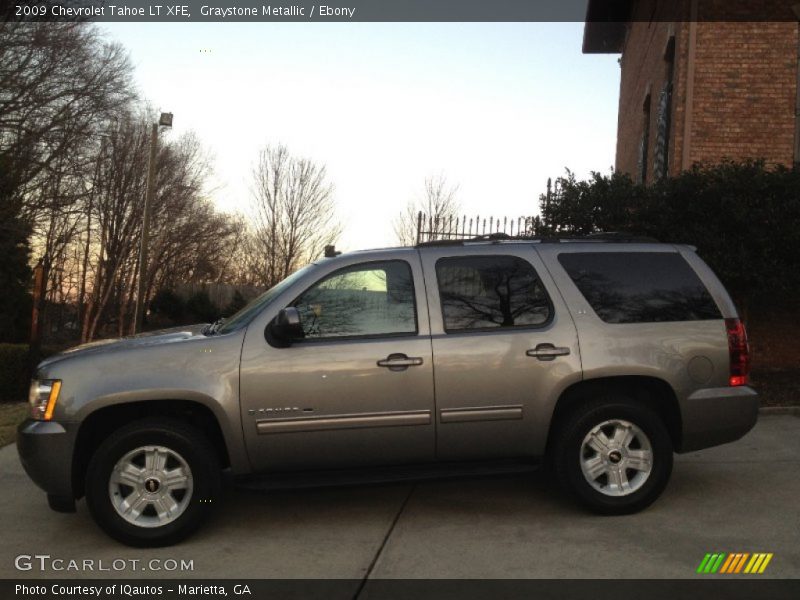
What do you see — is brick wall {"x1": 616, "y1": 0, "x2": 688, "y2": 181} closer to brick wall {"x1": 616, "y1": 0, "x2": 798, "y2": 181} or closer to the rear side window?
brick wall {"x1": 616, "y1": 0, "x2": 798, "y2": 181}

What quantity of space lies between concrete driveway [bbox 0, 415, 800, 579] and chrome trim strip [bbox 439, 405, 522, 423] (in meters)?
0.41

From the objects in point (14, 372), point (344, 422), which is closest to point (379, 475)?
point (344, 422)

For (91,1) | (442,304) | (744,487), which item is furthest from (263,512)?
(91,1)

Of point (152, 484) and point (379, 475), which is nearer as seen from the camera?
point (152, 484)

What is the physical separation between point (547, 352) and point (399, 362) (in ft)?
3.28

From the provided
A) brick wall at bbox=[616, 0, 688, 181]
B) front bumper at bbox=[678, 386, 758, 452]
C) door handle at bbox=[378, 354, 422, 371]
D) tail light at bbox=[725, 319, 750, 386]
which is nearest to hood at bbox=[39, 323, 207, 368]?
door handle at bbox=[378, 354, 422, 371]

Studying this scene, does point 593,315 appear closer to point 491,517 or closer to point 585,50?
point 491,517

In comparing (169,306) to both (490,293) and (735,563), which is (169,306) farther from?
(735,563)

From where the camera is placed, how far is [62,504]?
4.99 metres

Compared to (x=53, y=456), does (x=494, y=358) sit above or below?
above

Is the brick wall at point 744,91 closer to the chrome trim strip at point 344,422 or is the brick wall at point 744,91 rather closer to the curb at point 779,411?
the curb at point 779,411

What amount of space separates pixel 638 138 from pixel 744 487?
14025 mm

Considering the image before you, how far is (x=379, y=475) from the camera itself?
5.16 meters
